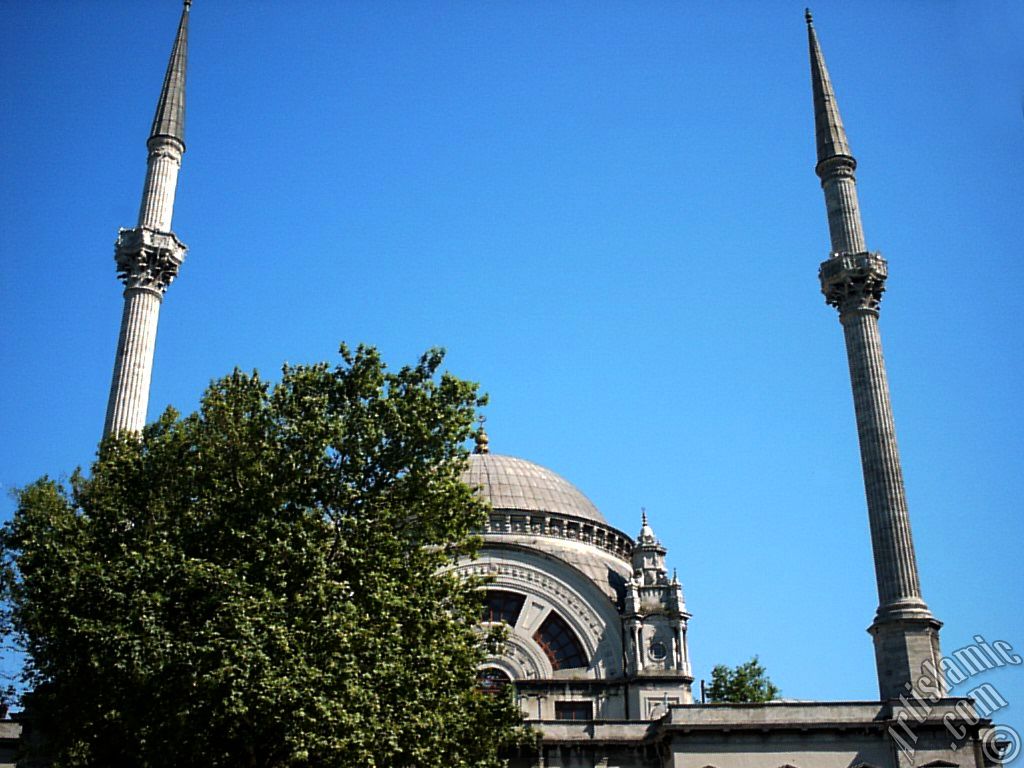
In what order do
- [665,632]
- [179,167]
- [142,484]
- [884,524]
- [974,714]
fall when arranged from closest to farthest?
[142,484], [974,714], [884,524], [665,632], [179,167]

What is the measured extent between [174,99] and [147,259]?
7.67 metres

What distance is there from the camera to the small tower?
35.9m

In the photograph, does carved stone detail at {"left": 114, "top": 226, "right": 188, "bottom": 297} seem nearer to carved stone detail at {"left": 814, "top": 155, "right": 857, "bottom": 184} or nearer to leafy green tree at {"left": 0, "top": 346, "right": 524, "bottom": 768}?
leafy green tree at {"left": 0, "top": 346, "right": 524, "bottom": 768}

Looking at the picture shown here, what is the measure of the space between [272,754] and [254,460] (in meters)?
6.62

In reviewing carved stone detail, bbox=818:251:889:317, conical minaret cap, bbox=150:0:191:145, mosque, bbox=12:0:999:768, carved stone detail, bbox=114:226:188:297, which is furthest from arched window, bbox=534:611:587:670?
conical minaret cap, bbox=150:0:191:145

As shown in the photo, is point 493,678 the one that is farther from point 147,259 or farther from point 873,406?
point 147,259

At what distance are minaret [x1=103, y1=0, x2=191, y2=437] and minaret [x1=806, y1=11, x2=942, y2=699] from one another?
2290cm

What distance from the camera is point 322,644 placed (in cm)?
2227

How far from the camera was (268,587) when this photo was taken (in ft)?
→ 76.4

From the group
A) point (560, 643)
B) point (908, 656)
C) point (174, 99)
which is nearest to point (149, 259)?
point (174, 99)

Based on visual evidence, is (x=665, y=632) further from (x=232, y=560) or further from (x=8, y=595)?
(x=8, y=595)

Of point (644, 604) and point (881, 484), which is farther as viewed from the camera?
point (644, 604)

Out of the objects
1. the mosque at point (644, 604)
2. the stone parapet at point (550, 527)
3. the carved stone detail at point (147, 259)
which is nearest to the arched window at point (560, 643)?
the mosque at point (644, 604)

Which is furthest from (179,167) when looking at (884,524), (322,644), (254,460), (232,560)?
(884,524)
